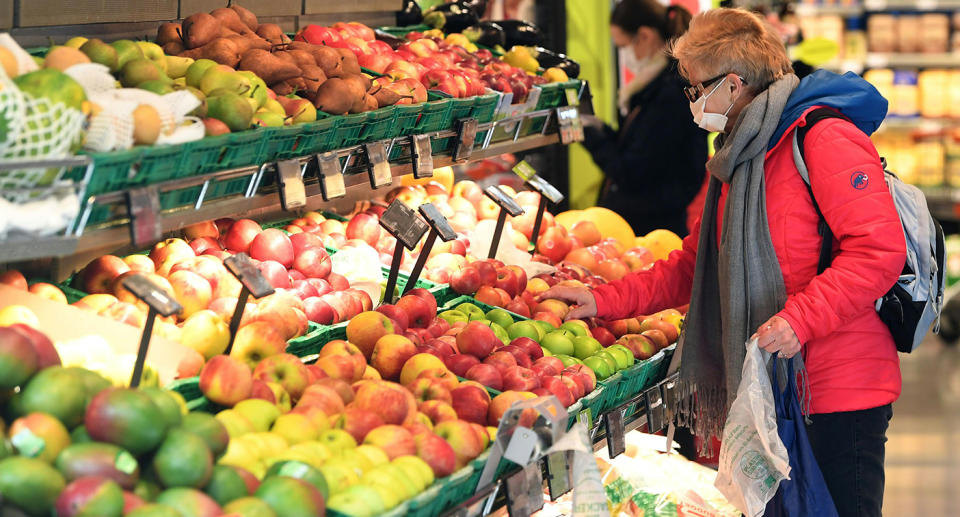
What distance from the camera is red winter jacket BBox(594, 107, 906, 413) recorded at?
2.49 meters

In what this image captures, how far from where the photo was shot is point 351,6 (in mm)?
3605

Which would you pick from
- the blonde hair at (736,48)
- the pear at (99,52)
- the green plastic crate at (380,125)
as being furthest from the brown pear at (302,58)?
the blonde hair at (736,48)

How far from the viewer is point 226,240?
2986 millimetres

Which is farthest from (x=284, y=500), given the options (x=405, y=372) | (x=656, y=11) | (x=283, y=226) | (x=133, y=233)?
(x=656, y=11)

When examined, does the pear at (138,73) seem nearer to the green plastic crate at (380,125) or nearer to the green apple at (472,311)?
the green plastic crate at (380,125)

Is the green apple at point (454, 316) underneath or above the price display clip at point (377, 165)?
underneath

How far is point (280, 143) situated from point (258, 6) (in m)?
1.14

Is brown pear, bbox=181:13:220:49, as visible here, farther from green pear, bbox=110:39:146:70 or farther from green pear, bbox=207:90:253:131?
green pear, bbox=207:90:253:131

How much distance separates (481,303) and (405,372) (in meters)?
0.65

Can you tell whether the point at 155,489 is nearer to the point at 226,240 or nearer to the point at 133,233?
the point at 133,233

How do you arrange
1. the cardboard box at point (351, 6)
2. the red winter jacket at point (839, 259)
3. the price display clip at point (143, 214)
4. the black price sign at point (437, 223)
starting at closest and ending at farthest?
the price display clip at point (143, 214), the red winter jacket at point (839, 259), the black price sign at point (437, 223), the cardboard box at point (351, 6)

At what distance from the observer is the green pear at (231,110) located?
6.91 ft

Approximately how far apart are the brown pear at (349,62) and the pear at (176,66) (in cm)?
45

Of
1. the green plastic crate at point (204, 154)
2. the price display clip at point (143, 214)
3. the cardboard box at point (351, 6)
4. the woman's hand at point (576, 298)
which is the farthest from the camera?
the cardboard box at point (351, 6)
